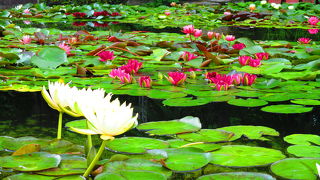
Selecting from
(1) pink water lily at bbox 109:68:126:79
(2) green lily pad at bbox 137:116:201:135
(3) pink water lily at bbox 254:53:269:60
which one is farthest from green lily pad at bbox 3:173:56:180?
(3) pink water lily at bbox 254:53:269:60

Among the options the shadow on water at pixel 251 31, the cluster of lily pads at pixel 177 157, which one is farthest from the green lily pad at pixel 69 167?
the shadow on water at pixel 251 31

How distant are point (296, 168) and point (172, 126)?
0.49 m

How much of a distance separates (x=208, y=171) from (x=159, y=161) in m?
0.13

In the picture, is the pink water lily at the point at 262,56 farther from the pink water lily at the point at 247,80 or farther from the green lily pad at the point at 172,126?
the green lily pad at the point at 172,126

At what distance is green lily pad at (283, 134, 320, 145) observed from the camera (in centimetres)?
141

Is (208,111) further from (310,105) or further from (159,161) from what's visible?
(159,161)

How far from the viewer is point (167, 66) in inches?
112

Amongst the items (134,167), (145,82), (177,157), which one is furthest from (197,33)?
(134,167)

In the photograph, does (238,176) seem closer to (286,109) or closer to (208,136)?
(208,136)

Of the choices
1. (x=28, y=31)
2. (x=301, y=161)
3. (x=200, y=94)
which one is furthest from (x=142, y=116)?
(x=28, y=31)

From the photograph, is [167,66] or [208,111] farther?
[167,66]

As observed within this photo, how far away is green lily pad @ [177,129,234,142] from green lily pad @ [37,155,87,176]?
383 millimetres

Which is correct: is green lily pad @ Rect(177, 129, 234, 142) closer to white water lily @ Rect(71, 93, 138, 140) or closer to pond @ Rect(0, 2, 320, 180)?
pond @ Rect(0, 2, 320, 180)

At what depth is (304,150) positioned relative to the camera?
1315 mm
